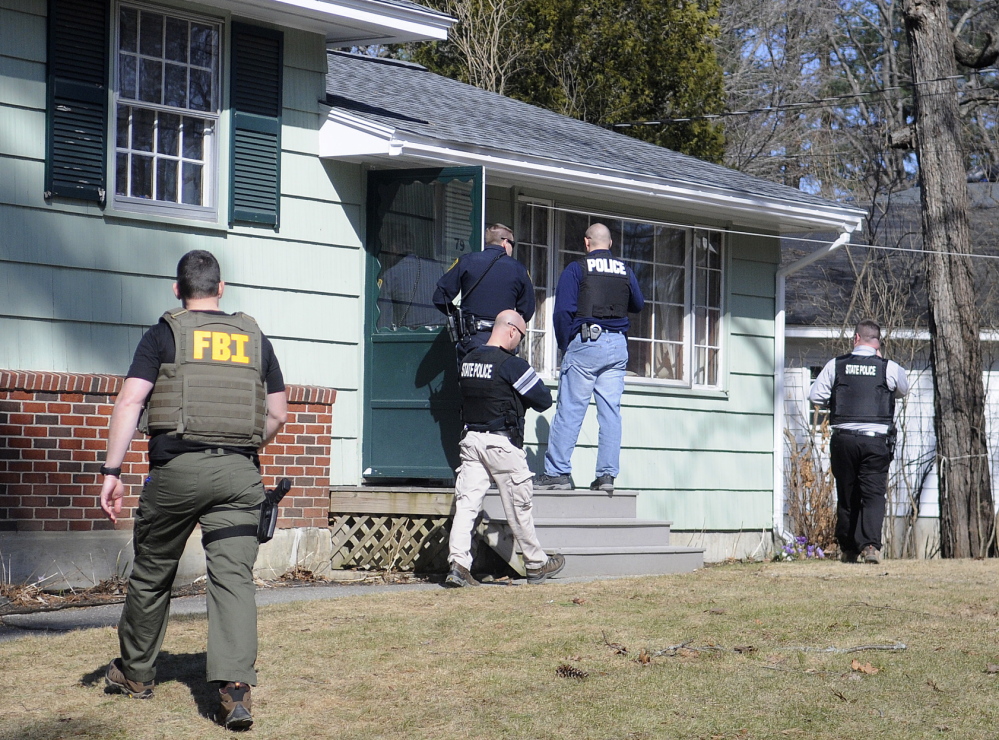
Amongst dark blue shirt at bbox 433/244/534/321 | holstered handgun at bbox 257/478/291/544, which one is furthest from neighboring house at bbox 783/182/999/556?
holstered handgun at bbox 257/478/291/544

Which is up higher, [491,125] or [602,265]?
[491,125]

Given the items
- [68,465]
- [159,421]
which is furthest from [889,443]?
[159,421]

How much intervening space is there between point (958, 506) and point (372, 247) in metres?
6.26

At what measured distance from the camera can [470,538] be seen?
8.37m

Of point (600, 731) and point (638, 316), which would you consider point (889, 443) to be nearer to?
point (638, 316)

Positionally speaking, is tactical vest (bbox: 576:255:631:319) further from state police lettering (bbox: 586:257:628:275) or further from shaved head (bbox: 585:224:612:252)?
shaved head (bbox: 585:224:612:252)

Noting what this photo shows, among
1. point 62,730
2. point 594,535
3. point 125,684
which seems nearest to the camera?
point 62,730

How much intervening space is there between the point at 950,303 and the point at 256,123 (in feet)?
22.3

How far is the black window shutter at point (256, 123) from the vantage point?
30.2 ft

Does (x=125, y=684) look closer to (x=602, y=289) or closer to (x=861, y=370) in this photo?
(x=602, y=289)

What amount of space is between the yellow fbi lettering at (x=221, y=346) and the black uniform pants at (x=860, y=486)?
6786 millimetres

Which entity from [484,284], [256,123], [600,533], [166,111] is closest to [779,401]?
[600,533]

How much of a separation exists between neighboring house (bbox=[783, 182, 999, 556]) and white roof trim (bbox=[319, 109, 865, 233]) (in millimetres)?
423

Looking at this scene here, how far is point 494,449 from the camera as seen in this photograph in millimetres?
8305
